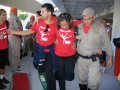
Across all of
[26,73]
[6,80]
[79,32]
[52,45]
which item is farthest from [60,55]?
[26,73]

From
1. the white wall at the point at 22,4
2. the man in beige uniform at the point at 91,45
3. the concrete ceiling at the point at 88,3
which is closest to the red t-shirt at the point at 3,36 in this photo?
the man in beige uniform at the point at 91,45

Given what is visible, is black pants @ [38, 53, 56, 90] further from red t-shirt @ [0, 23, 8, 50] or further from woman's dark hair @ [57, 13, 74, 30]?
red t-shirt @ [0, 23, 8, 50]

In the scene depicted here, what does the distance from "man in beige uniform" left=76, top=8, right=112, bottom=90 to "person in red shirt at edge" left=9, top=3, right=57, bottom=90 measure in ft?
1.62

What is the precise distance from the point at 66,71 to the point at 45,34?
2.63 ft

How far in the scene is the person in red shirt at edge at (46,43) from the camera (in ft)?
14.9

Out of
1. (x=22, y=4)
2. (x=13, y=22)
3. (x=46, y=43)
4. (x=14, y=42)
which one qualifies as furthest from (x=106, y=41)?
(x=22, y=4)

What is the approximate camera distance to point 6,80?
20.3 feet

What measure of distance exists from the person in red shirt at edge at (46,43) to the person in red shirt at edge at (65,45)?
0.10 meters

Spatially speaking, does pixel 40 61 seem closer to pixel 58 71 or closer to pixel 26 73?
pixel 58 71

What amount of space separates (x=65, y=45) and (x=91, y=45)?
1.51 feet

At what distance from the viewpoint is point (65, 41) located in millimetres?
4559

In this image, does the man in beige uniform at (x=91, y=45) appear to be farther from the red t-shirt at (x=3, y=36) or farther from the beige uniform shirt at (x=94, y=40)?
the red t-shirt at (x=3, y=36)

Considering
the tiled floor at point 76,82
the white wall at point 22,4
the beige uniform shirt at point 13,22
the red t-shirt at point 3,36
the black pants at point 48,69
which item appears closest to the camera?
the black pants at point 48,69

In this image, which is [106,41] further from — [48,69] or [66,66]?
[48,69]
